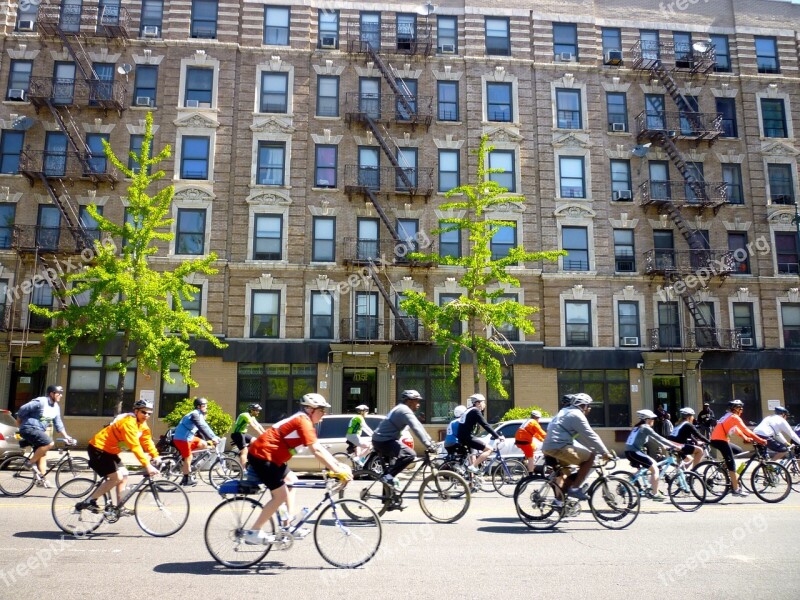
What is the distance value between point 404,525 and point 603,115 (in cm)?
2578

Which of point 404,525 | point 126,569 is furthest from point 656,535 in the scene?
point 126,569

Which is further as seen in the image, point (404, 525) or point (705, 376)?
point (705, 376)

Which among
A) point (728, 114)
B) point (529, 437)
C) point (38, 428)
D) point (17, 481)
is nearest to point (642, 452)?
point (529, 437)

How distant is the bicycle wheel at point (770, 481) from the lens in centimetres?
1366

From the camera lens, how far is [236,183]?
28938 mm

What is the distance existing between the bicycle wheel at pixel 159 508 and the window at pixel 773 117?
32567mm

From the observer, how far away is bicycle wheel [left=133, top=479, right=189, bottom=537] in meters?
9.42

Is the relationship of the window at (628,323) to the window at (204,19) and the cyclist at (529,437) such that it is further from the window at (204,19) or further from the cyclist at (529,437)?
the window at (204,19)

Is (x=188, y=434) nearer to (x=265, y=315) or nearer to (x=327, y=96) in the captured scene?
(x=265, y=315)

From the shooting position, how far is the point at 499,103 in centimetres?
3066

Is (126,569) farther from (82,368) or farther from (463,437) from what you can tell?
(82,368)

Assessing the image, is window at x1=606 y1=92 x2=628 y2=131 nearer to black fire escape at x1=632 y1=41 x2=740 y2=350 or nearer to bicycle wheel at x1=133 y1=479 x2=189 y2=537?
black fire escape at x1=632 y1=41 x2=740 y2=350

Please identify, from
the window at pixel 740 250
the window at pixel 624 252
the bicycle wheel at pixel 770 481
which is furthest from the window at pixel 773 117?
the bicycle wheel at pixel 770 481

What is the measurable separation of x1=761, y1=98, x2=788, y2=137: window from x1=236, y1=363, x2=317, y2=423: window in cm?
2459
